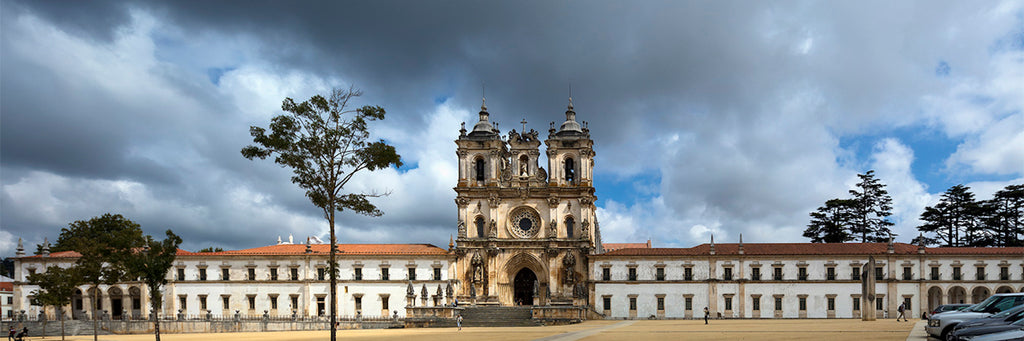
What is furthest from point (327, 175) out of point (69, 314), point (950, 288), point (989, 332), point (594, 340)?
point (950, 288)

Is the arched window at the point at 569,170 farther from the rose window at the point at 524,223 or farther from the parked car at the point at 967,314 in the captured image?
the parked car at the point at 967,314

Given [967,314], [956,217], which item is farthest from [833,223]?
[967,314]

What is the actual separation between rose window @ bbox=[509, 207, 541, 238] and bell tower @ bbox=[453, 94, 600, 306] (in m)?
0.08

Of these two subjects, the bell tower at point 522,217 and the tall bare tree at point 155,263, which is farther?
the bell tower at point 522,217

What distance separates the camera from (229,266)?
6266cm

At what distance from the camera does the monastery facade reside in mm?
57906

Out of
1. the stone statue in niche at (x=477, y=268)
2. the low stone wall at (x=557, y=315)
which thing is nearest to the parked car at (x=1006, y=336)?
the low stone wall at (x=557, y=315)

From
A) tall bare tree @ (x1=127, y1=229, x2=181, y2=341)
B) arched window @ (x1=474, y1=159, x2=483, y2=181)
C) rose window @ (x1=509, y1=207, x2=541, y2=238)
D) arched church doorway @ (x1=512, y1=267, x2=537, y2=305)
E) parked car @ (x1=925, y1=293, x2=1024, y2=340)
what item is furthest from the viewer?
arched window @ (x1=474, y1=159, x2=483, y2=181)

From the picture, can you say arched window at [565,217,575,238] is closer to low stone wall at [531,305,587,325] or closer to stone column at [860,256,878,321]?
low stone wall at [531,305,587,325]

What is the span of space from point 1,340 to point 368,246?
2649cm

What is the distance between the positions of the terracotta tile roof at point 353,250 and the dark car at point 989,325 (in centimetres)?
4657

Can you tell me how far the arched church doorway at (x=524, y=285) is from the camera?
6359 cm

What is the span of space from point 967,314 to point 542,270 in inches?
1677

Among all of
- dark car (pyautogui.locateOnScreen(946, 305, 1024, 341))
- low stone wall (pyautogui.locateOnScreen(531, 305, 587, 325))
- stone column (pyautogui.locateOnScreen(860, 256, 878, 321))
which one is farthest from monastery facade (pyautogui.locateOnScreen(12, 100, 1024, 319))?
dark car (pyautogui.locateOnScreen(946, 305, 1024, 341))
